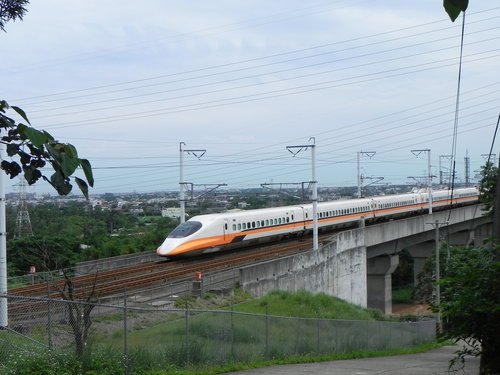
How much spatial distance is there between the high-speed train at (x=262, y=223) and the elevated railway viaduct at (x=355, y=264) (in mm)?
2656

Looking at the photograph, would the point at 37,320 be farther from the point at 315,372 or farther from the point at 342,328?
the point at 342,328

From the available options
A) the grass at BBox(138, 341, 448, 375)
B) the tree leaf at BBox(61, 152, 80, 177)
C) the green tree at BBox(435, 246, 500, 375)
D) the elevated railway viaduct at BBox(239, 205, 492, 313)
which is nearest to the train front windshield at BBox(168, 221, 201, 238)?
the elevated railway viaduct at BBox(239, 205, 492, 313)

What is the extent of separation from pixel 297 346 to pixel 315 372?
3.89m

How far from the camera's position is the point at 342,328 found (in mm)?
22984

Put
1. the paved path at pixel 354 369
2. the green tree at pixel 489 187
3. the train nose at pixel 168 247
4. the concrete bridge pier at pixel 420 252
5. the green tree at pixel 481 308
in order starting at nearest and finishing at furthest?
1. the green tree at pixel 481 308
2. the paved path at pixel 354 369
3. the train nose at pixel 168 247
4. the green tree at pixel 489 187
5. the concrete bridge pier at pixel 420 252

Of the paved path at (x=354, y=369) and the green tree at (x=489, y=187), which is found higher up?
the green tree at (x=489, y=187)

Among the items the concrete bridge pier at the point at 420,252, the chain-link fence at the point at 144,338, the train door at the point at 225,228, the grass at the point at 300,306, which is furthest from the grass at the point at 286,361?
the concrete bridge pier at the point at 420,252

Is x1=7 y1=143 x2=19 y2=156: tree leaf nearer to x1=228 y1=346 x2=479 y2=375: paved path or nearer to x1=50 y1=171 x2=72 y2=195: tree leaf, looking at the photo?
x1=50 y1=171 x2=72 y2=195: tree leaf

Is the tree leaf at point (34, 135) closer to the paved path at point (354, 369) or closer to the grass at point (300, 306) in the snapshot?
the paved path at point (354, 369)

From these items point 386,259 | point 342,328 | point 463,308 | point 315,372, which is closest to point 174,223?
point 386,259

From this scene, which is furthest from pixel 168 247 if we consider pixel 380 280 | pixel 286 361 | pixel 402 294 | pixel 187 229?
pixel 402 294

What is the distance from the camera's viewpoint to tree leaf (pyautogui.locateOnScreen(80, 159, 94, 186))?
275cm

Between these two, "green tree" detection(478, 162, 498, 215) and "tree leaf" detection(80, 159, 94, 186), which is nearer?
"tree leaf" detection(80, 159, 94, 186)

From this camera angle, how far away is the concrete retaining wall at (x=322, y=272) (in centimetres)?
3111
